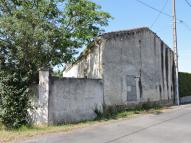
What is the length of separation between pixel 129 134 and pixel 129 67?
10.4 meters

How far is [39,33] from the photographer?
15.0 meters

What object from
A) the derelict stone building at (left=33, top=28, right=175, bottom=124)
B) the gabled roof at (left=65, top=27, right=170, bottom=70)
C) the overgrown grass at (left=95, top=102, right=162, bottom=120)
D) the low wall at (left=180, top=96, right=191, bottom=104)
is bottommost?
the overgrown grass at (left=95, top=102, right=162, bottom=120)

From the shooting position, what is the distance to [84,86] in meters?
16.9

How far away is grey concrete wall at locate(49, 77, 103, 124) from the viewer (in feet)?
49.5

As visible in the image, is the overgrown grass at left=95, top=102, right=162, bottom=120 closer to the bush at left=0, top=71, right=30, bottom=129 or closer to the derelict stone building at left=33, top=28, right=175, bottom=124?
the derelict stone building at left=33, top=28, right=175, bottom=124

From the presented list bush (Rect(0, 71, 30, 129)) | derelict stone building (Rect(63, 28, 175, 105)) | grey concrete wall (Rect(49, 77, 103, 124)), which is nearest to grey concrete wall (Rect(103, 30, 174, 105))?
derelict stone building (Rect(63, 28, 175, 105))

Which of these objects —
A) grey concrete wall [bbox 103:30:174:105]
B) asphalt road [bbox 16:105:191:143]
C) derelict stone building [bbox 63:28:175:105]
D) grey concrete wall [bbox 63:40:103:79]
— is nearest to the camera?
asphalt road [bbox 16:105:191:143]

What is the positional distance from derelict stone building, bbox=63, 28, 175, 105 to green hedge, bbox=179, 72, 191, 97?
3.10 metres

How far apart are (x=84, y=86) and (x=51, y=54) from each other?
232 centimetres

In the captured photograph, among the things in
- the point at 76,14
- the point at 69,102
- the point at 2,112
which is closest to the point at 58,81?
the point at 69,102

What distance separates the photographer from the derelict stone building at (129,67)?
787 inches

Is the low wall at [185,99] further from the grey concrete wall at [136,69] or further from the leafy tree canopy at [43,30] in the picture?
the leafy tree canopy at [43,30]

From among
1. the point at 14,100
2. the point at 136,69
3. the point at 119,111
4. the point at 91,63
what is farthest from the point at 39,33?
the point at 136,69

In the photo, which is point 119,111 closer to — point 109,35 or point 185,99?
point 109,35
